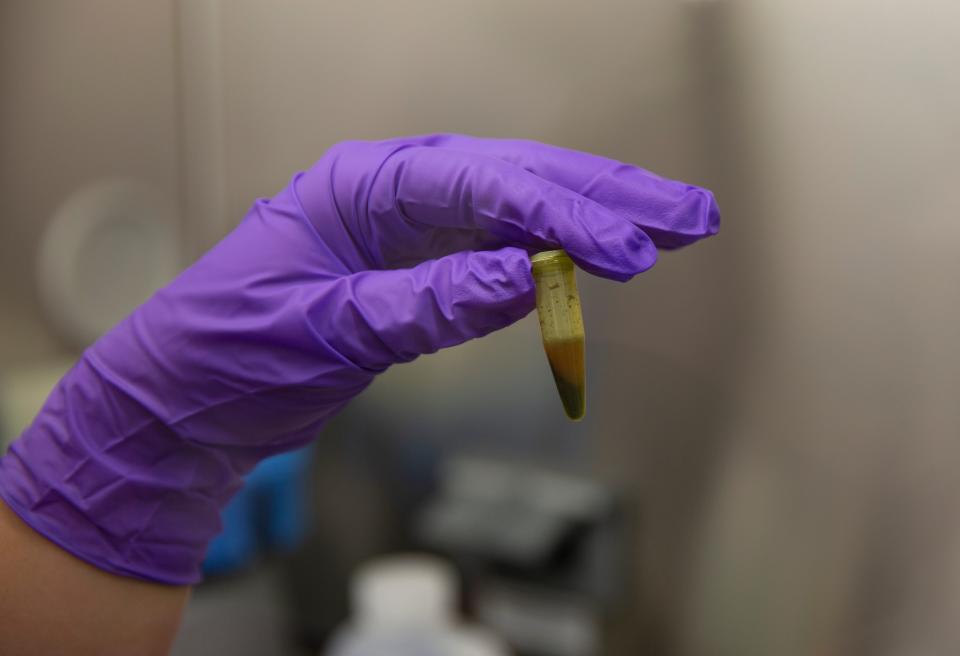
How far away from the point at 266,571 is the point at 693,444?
67 cm

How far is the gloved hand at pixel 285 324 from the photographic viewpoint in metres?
0.49

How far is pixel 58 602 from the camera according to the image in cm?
54

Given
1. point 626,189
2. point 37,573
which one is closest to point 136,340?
point 37,573

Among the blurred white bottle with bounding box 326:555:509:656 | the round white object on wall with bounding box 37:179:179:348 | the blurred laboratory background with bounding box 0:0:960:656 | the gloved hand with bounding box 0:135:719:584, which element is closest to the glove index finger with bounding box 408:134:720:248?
the gloved hand with bounding box 0:135:719:584

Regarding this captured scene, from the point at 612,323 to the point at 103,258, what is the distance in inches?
34.1

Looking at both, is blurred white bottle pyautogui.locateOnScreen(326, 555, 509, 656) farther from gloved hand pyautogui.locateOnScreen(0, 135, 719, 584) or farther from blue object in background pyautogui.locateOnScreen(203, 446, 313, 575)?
gloved hand pyautogui.locateOnScreen(0, 135, 719, 584)

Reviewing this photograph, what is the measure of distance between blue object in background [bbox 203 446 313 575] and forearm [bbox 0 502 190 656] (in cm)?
51

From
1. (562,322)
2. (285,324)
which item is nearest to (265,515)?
(285,324)

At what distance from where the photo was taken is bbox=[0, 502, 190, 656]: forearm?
53 cm

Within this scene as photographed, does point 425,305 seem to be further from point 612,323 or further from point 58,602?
point 612,323

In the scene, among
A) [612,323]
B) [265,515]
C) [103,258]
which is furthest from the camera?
[103,258]

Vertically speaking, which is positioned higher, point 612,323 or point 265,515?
point 612,323

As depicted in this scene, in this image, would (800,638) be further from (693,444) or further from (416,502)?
(416,502)

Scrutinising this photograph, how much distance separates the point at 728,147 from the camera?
81cm
